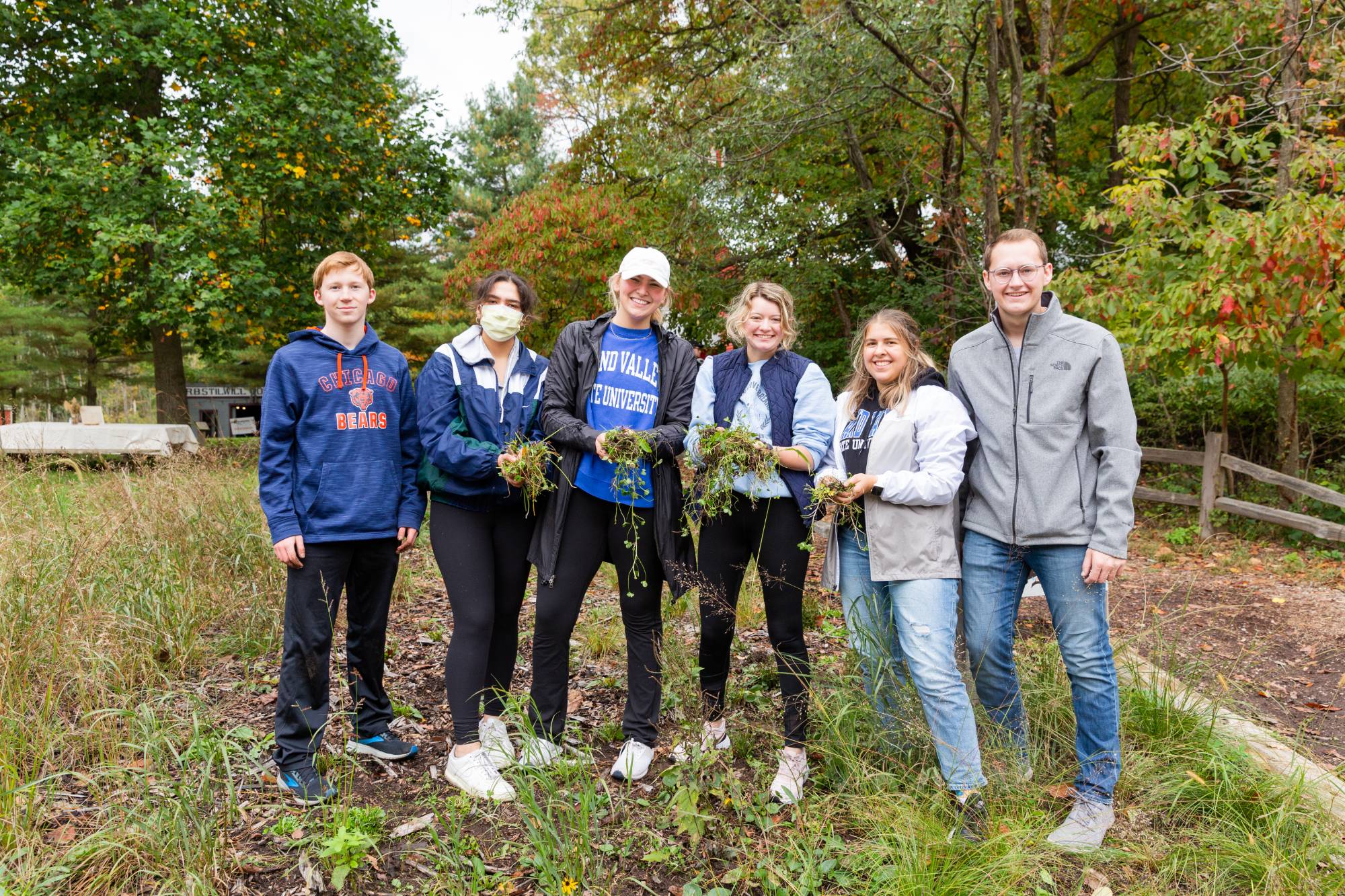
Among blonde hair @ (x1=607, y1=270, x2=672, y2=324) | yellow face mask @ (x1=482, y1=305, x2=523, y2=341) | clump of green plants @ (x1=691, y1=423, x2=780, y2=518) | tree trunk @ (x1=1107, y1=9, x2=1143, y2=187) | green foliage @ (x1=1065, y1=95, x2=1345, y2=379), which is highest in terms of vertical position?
tree trunk @ (x1=1107, y1=9, x2=1143, y2=187)

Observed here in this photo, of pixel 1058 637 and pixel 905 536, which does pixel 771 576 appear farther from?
pixel 1058 637

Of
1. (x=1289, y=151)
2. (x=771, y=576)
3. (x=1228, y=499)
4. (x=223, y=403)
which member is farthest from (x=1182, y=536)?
(x=223, y=403)

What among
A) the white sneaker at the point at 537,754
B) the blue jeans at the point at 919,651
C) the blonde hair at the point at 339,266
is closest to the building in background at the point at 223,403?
the blonde hair at the point at 339,266

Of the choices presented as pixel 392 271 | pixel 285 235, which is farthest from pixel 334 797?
pixel 392 271

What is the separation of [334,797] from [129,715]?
94cm

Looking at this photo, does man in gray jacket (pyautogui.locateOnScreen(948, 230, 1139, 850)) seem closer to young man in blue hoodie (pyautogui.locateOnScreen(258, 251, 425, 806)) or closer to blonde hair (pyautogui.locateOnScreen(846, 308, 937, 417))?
blonde hair (pyautogui.locateOnScreen(846, 308, 937, 417))

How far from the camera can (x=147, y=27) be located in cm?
1196

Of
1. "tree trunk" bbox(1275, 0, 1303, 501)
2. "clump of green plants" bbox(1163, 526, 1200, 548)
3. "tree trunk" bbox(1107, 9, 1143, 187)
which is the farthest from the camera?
"tree trunk" bbox(1107, 9, 1143, 187)

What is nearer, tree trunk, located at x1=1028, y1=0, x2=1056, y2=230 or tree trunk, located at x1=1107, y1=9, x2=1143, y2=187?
tree trunk, located at x1=1028, y1=0, x2=1056, y2=230

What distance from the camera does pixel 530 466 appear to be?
9.91 ft

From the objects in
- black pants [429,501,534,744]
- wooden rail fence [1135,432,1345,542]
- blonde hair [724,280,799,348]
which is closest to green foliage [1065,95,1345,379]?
wooden rail fence [1135,432,1345,542]

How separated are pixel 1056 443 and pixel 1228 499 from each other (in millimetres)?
7365

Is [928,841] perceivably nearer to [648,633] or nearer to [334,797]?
[648,633]

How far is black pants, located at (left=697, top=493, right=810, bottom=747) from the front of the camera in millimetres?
3041
